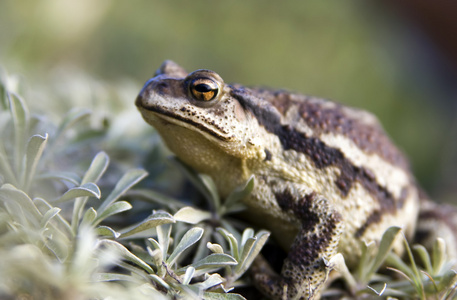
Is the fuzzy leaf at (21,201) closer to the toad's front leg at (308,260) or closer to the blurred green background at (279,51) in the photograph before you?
the toad's front leg at (308,260)

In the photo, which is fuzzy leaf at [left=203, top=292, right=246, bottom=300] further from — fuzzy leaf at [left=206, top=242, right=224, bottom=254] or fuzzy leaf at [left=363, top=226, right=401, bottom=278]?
fuzzy leaf at [left=363, top=226, right=401, bottom=278]

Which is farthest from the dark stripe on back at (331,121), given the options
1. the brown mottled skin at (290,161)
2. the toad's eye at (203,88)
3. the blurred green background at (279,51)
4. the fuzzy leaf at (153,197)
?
the blurred green background at (279,51)

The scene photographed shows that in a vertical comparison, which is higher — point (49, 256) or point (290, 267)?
point (290, 267)

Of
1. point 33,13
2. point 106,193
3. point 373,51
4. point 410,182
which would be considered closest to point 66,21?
point 33,13

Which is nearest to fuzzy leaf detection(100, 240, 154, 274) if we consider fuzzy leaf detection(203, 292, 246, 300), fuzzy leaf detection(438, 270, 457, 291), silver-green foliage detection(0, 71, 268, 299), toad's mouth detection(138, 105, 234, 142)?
silver-green foliage detection(0, 71, 268, 299)

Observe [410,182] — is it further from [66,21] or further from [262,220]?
[66,21]

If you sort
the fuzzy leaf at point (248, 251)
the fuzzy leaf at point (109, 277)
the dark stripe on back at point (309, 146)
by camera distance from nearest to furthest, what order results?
the fuzzy leaf at point (109, 277) → the fuzzy leaf at point (248, 251) → the dark stripe on back at point (309, 146)
